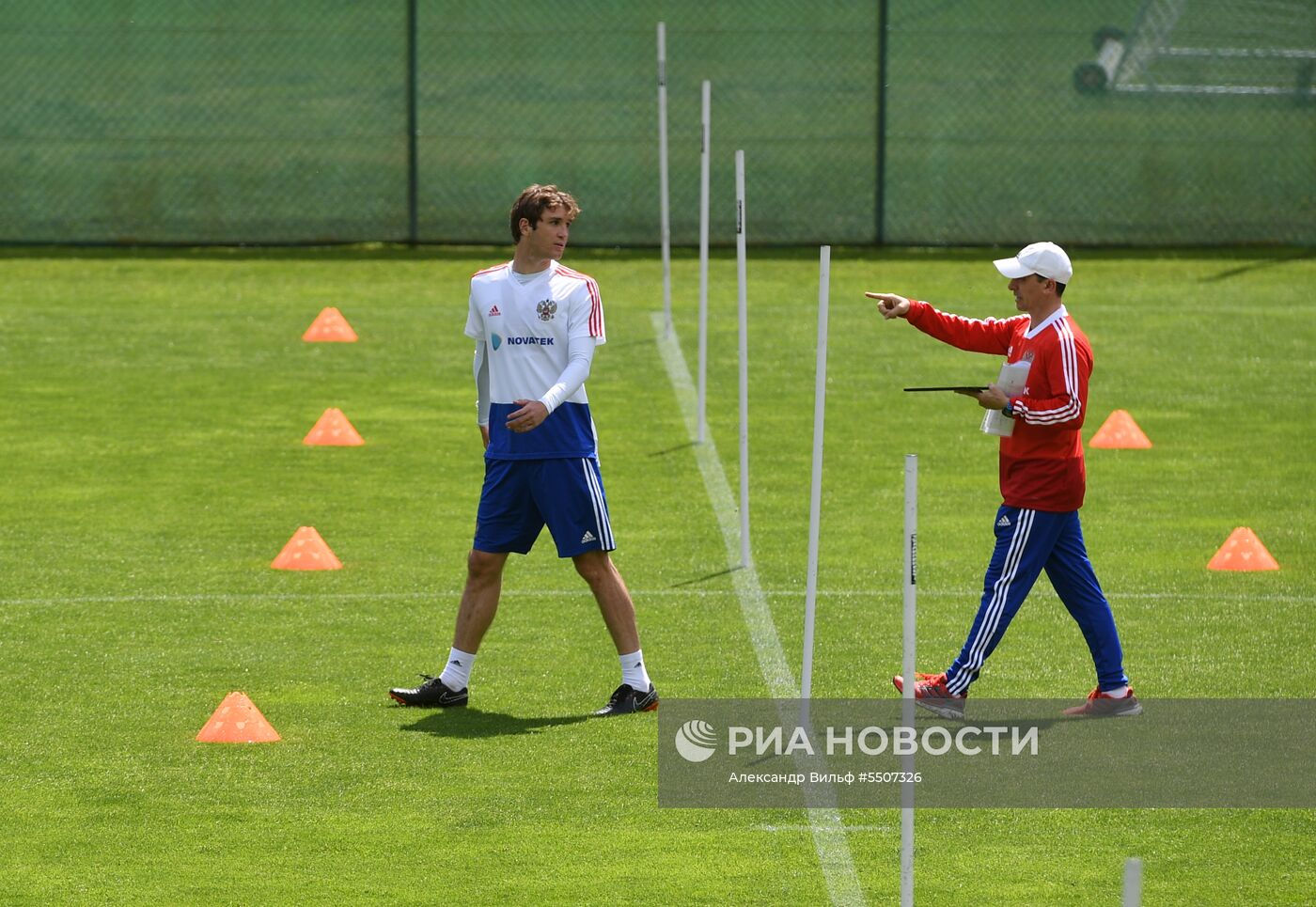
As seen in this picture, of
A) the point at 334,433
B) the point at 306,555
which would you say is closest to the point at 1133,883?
the point at 306,555

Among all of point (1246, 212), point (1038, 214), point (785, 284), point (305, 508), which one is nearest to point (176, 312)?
point (785, 284)

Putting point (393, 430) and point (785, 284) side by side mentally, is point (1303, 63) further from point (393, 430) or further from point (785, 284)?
point (393, 430)

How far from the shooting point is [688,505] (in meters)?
13.0

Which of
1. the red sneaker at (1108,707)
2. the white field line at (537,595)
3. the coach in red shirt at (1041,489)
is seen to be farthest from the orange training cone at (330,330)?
the red sneaker at (1108,707)

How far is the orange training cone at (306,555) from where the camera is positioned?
11.4 m

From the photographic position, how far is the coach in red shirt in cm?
853

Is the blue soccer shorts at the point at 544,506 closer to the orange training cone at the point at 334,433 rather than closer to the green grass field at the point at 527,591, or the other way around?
the green grass field at the point at 527,591

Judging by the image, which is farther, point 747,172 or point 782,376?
point 747,172

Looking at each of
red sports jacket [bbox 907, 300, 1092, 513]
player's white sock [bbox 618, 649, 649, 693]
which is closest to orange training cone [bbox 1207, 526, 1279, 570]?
red sports jacket [bbox 907, 300, 1092, 513]

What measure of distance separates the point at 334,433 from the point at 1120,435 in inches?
213

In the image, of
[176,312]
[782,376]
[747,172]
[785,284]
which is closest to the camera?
[782,376]

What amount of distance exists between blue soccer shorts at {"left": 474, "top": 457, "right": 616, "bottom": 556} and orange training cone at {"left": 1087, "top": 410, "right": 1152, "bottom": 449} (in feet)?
22.0

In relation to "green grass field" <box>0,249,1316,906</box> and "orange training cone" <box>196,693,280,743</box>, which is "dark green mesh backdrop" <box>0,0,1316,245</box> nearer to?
"green grass field" <box>0,249,1316,906</box>

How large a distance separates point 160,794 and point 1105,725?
3.70 meters
